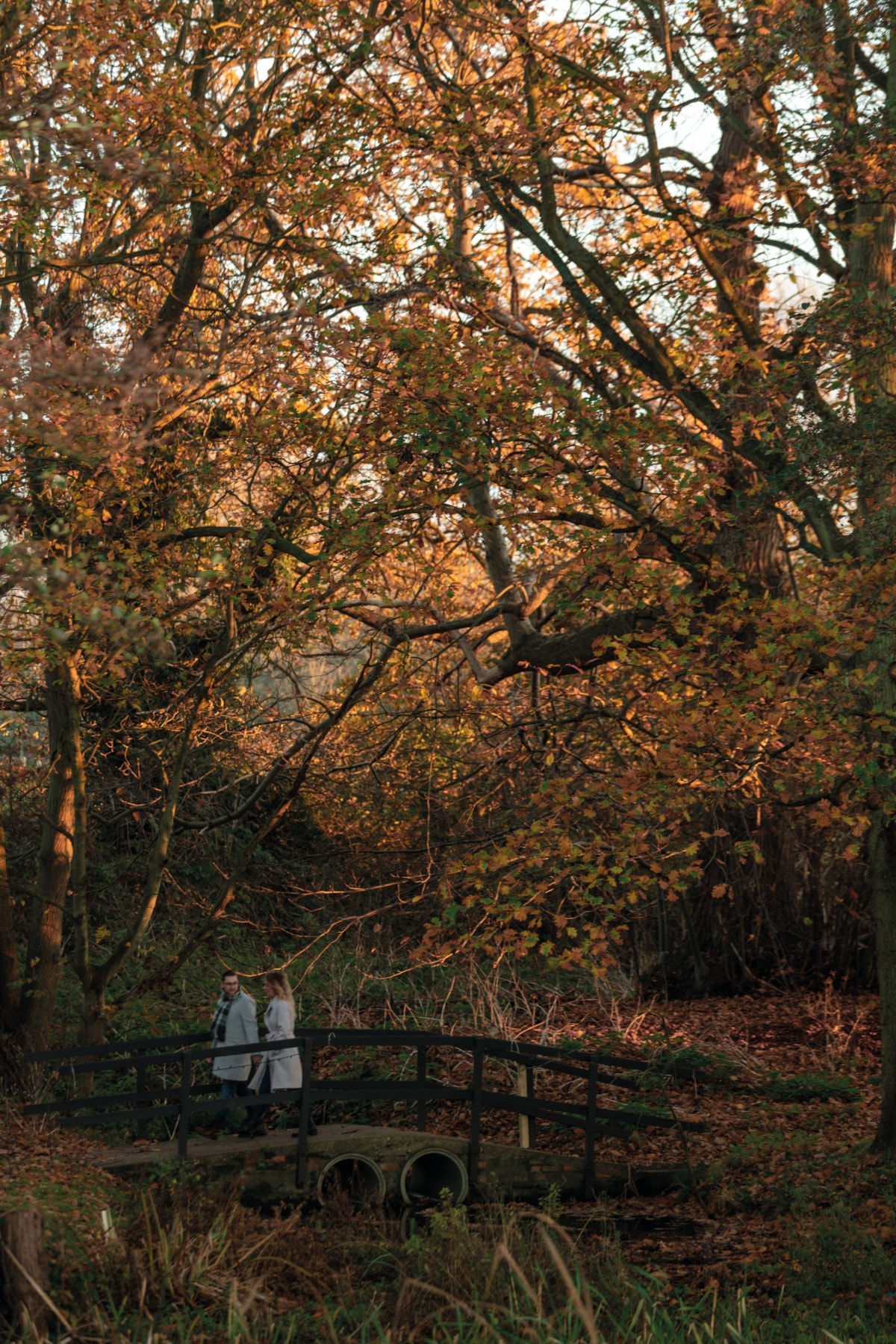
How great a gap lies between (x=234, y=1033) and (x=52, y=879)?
2936 millimetres

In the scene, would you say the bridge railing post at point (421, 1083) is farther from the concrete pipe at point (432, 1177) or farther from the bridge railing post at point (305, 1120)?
the bridge railing post at point (305, 1120)

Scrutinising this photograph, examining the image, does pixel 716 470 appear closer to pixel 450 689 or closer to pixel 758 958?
pixel 450 689

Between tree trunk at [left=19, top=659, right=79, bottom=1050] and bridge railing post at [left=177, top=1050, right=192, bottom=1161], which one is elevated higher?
tree trunk at [left=19, top=659, right=79, bottom=1050]

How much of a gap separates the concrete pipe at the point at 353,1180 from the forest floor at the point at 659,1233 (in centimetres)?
63

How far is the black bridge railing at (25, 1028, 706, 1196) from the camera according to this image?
10.4 m

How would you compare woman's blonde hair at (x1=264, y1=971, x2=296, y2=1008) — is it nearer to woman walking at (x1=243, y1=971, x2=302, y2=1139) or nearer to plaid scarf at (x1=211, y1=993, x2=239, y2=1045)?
woman walking at (x1=243, y1=971, x2=302, y2=1139)

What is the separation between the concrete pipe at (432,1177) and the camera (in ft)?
36.0

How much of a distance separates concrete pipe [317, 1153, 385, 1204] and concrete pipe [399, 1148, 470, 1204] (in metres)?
0.23

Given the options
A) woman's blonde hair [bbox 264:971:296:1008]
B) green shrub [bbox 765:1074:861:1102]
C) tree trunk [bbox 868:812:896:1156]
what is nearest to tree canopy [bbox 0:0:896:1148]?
tree trunk [bbox 868:812:896:1156]

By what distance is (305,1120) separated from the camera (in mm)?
10594

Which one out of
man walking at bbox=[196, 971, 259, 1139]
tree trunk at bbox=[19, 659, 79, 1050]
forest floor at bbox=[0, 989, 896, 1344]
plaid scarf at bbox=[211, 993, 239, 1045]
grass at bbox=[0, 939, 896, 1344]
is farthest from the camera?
tree trunk at bbox=[19, 659, 79, 1050]

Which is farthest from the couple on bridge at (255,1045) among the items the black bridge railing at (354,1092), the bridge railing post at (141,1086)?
the bridge railing post at (141,1086)

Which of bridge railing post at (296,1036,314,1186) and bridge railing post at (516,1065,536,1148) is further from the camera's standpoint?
bridge railing post at (516,1065,536,1148)

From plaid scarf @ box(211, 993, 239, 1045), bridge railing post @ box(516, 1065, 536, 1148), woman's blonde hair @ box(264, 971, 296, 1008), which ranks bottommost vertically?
bridge railing post @ box(516, 1065, 536, 1148)
